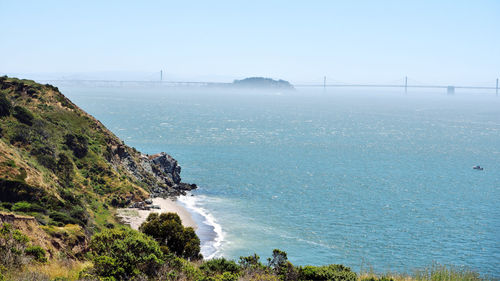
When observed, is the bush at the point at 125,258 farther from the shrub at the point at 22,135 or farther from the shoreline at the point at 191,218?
the shrub at the point at 22,135

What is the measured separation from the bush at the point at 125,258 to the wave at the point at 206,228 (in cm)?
2757

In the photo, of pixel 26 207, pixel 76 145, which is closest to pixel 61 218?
pixel 26 207

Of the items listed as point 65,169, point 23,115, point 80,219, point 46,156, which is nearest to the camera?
point 80,219

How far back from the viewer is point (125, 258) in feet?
72.1

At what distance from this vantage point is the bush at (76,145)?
7169cm

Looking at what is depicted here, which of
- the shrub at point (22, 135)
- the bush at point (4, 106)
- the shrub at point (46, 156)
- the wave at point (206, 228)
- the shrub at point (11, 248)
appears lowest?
the wave at point (206, 228)

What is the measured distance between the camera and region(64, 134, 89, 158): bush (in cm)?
7169

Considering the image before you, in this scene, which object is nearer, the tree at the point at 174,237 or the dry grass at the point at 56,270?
the dry grass at the point at 56,270

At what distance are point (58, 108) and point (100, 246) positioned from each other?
2651 inches

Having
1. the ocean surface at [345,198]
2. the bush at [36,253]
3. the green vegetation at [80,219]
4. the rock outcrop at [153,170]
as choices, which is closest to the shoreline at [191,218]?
the ocean surface at [345,198]

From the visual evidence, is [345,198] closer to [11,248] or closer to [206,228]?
[206,228]

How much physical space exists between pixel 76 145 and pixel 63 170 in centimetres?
873

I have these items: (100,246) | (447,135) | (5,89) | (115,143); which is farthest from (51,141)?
(447,135)

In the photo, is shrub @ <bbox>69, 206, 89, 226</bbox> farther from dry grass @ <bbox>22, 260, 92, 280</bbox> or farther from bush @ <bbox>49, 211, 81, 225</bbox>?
dry grass @ <bbox>22, 260, 92, 280</bbox>
